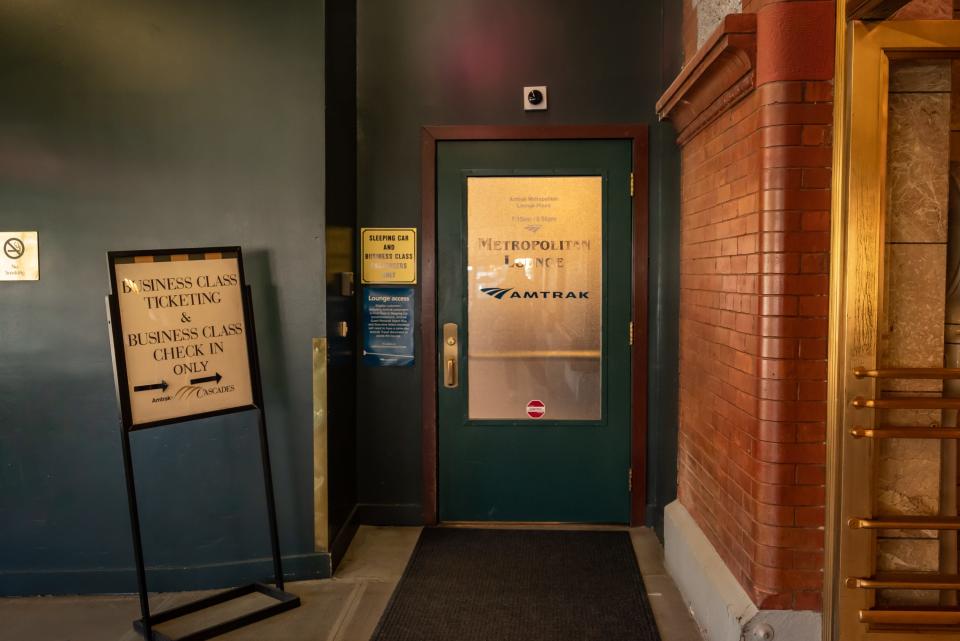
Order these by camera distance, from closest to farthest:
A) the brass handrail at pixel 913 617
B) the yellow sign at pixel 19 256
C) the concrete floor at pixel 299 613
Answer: the brass handrail at pixel 913 617, the concrete floor at pixel 299 613, the yellow sign at pixel 19 256

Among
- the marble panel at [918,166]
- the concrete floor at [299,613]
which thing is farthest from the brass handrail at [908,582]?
the marble panel at [918,166]

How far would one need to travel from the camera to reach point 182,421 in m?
2.78

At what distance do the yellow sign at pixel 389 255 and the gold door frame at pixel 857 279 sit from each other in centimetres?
219

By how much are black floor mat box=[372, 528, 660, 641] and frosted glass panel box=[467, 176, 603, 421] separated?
65 centimetres

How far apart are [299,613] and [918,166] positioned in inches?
108

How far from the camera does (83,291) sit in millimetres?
3090

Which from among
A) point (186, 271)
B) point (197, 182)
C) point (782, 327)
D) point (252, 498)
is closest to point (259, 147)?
point (197, 182)

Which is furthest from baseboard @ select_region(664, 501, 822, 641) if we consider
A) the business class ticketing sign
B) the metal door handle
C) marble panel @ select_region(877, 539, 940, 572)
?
the business class ticketing sign

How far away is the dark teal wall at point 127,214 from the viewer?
307cm

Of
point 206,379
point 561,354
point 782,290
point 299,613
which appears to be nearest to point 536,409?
point 561,354

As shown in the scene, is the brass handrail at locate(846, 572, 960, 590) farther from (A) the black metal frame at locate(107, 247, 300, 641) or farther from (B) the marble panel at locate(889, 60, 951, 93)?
(A) the black metal frame at locate(107, 247, 300, 641)

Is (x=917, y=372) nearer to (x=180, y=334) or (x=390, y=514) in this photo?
(x=180, y=334)

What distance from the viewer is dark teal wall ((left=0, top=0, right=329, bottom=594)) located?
10.1 feet

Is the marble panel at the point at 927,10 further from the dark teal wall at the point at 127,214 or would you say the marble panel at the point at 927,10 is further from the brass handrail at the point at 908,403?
the dark teal wall at the point at 127,214
